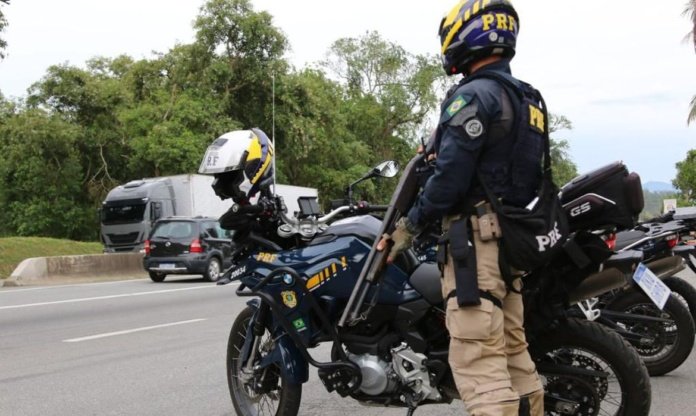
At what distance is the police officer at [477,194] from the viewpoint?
9.60ft

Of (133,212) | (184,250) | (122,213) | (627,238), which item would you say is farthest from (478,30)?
(122,213)

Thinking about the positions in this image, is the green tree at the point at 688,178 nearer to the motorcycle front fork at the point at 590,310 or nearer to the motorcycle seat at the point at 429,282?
the motorcycle front fork at the point at 590,310

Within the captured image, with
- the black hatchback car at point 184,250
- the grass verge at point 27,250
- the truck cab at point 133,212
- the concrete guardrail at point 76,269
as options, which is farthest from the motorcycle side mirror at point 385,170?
the truck cab at point 133,212

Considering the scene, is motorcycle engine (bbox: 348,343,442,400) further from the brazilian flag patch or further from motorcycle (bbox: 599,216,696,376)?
motorcycle (bbox: 599,216,696,376)

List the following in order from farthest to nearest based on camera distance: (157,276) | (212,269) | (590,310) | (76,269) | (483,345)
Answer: (76,269), (212,269), (157,276), (590,310), (483,345)

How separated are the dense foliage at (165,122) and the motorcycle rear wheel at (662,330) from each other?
20.6 metres

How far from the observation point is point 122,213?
907 inches

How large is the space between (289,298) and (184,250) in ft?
44.8

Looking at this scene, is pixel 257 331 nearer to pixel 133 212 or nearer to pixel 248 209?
pixel 248 209

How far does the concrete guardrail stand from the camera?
1675 cm

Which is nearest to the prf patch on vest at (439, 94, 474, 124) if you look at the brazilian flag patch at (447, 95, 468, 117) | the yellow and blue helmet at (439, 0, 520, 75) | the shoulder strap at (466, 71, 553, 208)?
the brazilian flag patch at (447, 95, 468, 117)

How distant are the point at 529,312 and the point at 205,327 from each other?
6084 millimetres

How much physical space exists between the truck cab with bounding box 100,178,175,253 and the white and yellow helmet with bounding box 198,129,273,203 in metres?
19.2

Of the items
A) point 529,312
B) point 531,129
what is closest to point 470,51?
point 531,129
